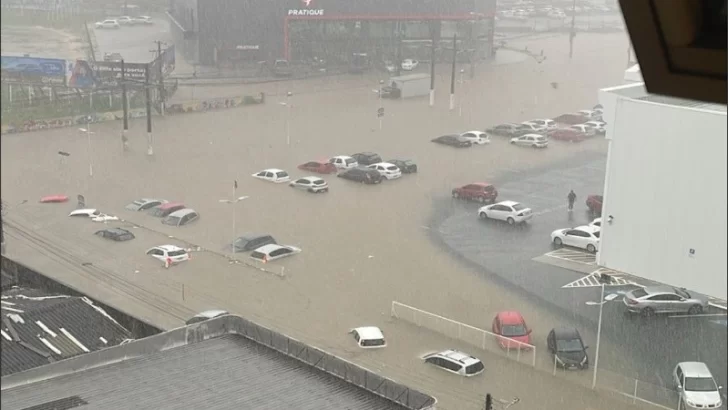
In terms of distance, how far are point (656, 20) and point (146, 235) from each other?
4.15m

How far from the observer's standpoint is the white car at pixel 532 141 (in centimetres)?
657

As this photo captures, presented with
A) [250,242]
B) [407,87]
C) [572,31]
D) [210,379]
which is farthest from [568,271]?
[572,31]

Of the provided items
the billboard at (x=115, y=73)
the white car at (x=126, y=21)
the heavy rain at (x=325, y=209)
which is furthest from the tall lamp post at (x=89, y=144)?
the white car at (x=126, y=21)

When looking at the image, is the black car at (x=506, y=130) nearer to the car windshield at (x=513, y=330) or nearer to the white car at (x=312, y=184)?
the white car at (x=312, y=184)

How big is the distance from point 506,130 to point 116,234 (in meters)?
3.61

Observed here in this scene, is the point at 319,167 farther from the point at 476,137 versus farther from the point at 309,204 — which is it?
the point at 476,137

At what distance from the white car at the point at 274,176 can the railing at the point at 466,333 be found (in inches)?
84.6

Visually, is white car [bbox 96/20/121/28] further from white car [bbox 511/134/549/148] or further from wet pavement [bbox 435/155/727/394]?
wet pavement [bbox 435/155/727/394]

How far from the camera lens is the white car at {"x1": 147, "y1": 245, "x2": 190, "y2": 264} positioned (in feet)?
12.8

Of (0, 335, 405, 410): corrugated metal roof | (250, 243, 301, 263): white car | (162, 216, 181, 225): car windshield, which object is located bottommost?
(250, 243, 301, 263): white car

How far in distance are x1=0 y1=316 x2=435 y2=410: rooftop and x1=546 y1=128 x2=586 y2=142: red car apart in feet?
16.9

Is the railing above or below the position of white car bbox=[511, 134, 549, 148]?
below

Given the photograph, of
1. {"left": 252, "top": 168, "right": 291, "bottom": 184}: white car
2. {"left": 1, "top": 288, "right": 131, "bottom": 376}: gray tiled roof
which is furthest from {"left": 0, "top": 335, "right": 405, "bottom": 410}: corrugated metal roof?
{"left": 252, "top": 168, "right": 291, "bottom": 184}: white car

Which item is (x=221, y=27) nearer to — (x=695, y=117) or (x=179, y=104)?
(x=179, y=104)
